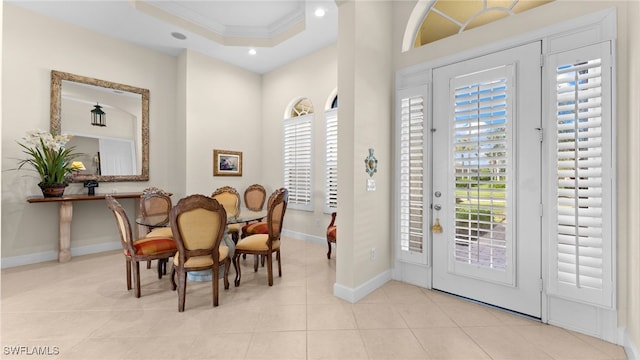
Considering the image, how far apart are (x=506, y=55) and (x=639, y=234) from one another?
176 cm

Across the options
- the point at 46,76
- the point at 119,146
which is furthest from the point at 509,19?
the point at 46,76

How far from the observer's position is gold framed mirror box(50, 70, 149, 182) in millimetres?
4418

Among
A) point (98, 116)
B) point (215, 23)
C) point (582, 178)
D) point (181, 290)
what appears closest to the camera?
point (582, 178)

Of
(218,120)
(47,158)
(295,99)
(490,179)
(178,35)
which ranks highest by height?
(178,35)

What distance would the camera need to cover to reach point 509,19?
2789 mm

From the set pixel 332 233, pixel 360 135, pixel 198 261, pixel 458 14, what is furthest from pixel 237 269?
pixel 458 14

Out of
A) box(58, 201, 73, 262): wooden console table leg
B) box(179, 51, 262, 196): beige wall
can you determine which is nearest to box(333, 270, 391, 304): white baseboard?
box(179, 51, 262, 196): beige wall

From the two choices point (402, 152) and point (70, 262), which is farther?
point (70, 262)

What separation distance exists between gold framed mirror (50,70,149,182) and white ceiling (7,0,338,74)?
2.79 ft

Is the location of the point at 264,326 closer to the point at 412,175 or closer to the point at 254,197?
the point at 412,175

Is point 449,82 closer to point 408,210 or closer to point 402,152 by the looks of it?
point 402,152

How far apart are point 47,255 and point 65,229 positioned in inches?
18.2

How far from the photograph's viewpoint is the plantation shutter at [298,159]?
5469mm

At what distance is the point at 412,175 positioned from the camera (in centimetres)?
337
